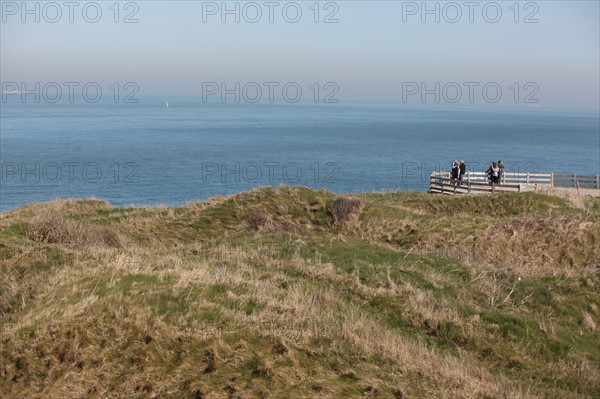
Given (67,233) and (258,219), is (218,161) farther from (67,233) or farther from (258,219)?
(67,233)

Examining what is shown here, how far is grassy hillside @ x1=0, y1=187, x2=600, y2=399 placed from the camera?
1123 cm

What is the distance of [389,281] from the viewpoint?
1761 cm

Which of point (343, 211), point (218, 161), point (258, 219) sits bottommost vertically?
point (258, 219)

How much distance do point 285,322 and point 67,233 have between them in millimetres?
13878

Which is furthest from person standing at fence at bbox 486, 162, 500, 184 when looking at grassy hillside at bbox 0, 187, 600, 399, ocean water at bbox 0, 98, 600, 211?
ocean water at bbox 0, 98, 600, 211

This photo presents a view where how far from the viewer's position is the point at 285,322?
43.6 feet

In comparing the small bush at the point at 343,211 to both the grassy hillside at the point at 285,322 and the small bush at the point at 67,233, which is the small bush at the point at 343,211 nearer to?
the grassy hillside at the point at 285,322

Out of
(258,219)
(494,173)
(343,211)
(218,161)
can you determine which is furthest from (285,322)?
(218,161)

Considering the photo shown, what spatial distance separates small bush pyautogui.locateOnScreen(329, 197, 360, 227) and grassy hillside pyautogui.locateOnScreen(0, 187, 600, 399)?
193 inches

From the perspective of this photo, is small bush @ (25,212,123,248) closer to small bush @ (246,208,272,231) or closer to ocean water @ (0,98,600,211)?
small bush @ (246,208,272,231)

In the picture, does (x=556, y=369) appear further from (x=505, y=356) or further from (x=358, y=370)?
(x=358, y=370)

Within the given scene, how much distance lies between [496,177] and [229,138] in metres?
120

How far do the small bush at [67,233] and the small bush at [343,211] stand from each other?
9226mm

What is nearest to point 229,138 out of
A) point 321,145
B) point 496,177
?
point 321,145
